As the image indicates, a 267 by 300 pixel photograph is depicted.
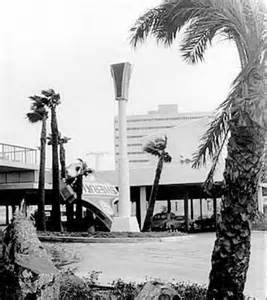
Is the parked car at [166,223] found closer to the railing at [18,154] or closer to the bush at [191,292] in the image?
the railing at [18,154]

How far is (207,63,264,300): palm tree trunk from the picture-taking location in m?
4.40

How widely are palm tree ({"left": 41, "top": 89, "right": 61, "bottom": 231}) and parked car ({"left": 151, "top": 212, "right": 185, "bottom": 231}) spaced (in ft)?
16.6

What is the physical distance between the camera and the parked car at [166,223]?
22.2m

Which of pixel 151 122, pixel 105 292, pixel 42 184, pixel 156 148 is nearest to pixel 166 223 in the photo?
pixel 156 148

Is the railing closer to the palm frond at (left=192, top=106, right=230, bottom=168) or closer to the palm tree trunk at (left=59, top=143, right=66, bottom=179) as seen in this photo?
the palm tree trunk at (left=59, top=143, right=66, bottom=179)

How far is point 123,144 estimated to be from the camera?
630 inches

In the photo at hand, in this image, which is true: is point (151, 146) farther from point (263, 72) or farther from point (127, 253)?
point (263, 72)

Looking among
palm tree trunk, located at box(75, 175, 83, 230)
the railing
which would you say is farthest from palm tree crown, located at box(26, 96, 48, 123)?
palm tree trunk, located at box(75, 175, 83, 230)

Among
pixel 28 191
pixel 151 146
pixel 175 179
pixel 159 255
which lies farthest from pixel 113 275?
pixel 28 191

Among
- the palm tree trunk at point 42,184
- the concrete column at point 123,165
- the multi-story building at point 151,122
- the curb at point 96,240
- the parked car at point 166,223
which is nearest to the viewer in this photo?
the multi-story building at point 151,122

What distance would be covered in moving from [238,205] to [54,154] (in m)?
13.4

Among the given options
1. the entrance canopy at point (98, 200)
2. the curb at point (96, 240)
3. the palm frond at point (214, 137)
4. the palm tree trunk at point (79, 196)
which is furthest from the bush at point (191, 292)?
the entrance canopy at point (98, 200)

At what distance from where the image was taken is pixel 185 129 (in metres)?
23.4

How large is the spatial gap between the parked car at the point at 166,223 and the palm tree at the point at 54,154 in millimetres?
5047
